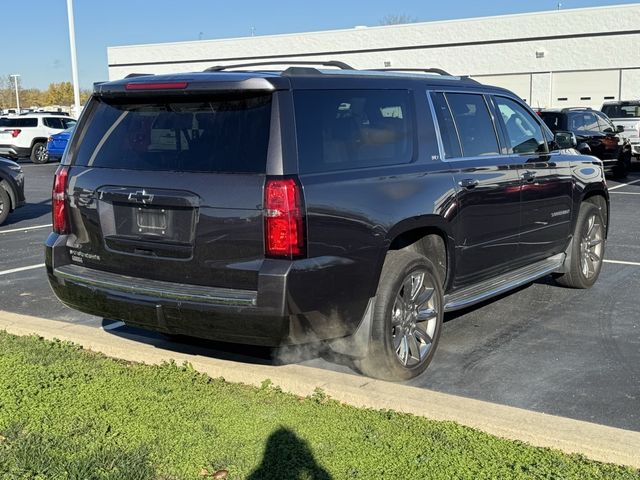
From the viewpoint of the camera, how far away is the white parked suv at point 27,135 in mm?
28656

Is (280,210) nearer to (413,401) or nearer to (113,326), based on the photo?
(413,401)

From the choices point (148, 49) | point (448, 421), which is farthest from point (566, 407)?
point (148, 49)

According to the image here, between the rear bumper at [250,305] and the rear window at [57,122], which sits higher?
the rear window at [57,122]

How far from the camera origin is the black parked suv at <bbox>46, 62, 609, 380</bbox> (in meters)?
4.05

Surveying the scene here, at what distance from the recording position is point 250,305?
13.2 ft

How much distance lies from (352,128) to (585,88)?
36501mm

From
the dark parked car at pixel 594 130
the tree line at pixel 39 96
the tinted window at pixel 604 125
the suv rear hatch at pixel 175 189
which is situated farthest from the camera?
the tree line at pixel 39 96

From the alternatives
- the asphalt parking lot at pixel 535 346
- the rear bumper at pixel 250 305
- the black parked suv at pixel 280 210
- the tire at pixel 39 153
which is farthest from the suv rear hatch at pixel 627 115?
the tire at pixel 39 153

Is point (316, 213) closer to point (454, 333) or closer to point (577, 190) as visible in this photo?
point (454, 333)

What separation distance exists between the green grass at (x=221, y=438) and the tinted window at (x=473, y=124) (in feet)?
7.43

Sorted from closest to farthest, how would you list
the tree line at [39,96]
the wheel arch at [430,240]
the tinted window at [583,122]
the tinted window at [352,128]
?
the tinted window at [352,128] → the wheel arch at [430,240] → the tinted window at [583,122] → the tree line at [39,96]

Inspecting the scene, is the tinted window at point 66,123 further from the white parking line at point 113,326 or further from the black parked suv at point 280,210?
the black parked suv at point 280,210

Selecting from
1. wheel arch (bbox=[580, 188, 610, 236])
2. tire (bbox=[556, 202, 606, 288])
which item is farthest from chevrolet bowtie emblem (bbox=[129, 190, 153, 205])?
wheel arch (bbox=[580, 188, 610, 236])

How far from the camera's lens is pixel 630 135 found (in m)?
21.3
